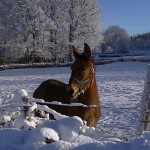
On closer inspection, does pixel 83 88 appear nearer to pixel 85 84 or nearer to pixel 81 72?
pixel 85 84

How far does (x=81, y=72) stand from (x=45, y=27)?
33.1 meters

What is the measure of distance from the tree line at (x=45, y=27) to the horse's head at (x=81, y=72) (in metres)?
32.0

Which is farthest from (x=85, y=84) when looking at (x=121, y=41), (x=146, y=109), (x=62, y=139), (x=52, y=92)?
(x=121, y=41)

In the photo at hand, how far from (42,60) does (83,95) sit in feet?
113

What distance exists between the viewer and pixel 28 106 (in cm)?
364

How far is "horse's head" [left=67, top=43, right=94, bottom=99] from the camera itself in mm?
5297

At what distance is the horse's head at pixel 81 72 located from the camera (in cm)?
530

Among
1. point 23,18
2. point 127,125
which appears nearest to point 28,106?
point 127,125

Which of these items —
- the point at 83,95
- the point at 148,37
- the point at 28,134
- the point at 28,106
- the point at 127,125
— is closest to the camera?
the point at 28,134

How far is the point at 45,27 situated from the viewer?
38.0m

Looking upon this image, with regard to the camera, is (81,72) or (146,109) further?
(81,72)

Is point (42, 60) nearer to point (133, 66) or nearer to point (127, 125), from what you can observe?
point (133, 66)

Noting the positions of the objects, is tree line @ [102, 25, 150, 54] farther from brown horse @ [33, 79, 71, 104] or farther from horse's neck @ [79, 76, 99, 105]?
horse's neck @ [79, 76, 99, 105]

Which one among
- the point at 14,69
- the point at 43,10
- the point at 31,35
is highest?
the point at 43,10
